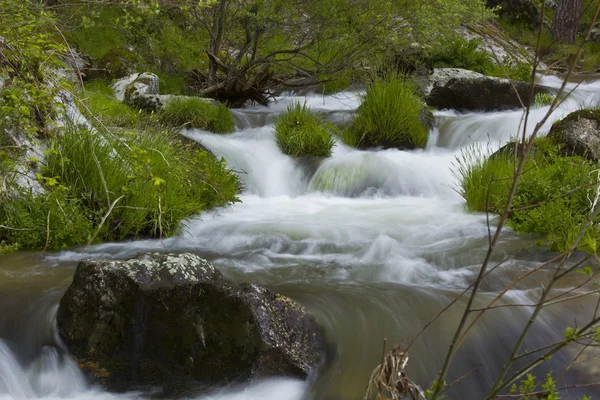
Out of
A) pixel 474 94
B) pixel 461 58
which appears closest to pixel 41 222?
pixel 474 94

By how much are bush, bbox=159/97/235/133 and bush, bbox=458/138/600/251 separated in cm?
373

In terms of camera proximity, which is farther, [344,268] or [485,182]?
[485,182]

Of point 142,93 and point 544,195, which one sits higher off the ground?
point 142,93

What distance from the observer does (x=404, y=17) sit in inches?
381

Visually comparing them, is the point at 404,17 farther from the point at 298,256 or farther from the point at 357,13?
the point at 298,256

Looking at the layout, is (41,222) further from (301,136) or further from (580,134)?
(580,134)

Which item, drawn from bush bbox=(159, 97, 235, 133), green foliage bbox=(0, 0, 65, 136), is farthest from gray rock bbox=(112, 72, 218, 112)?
green foliage bbox=(0, 0, 65, 136)

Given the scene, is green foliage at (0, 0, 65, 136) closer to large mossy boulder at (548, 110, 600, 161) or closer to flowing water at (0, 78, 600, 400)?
flowing water at (0, 78, 600, 400)

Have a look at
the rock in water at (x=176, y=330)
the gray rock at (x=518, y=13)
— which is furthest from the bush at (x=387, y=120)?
the gray rock at (x=518, y=13)

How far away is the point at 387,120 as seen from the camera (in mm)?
9320

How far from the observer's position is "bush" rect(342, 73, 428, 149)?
30.3 feet

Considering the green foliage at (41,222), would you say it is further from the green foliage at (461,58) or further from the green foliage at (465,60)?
the green foliage at (461,58)

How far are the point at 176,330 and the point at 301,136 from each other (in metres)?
5.62

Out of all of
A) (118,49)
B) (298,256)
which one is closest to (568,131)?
(298,256)
